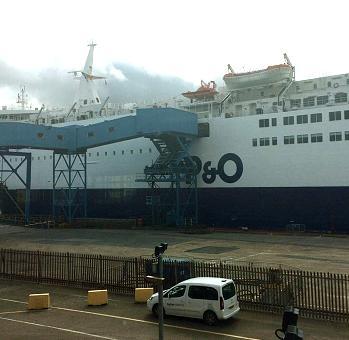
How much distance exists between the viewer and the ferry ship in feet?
134

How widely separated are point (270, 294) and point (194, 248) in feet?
55.3

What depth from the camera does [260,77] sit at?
160 feet

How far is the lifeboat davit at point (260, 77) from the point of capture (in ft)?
156

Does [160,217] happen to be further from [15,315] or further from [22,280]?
[15,315]

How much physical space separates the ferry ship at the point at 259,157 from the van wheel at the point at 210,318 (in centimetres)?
2994

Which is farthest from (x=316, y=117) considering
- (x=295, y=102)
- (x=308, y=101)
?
(x=295, y=102)

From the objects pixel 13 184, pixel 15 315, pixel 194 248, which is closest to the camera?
pixel 15 315

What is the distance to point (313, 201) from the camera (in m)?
41.3

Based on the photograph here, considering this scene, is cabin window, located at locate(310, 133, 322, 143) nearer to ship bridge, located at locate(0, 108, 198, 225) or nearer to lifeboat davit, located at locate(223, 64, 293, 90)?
lifeboat davit, located at locate(223, 64, 293, 90)

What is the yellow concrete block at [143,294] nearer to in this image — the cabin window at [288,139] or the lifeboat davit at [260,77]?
the cabin window at [288,139]

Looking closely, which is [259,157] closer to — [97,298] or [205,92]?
[205,92]

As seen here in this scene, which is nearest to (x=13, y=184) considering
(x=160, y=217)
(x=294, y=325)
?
(x=160, y=217)

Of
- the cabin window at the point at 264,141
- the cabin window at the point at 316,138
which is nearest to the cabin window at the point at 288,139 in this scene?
the cabin window at the point at 264,141

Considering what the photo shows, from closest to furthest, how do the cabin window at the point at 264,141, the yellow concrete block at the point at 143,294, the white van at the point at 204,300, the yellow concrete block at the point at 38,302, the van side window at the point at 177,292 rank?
1. the white van at the point at 204,300
2. the van side window at the point at 177,292
3. the yellow concrete block at the point at 38,302
4. the yellow concrete block at the point at 143,294
5. the cabin window at the point at 264,141
